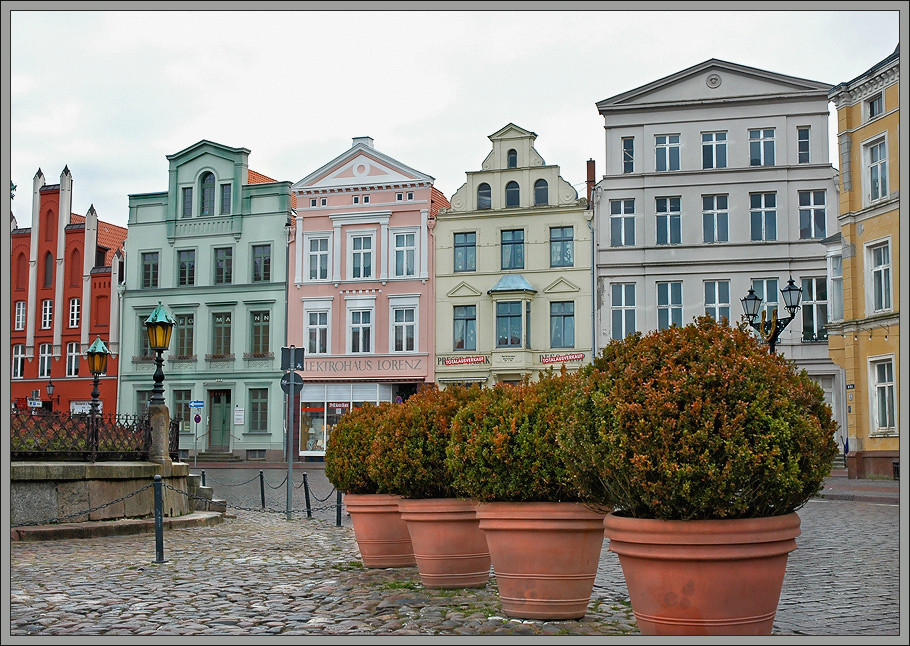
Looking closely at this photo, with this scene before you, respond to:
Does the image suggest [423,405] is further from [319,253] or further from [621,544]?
[319,253]

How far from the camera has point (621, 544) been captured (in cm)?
509

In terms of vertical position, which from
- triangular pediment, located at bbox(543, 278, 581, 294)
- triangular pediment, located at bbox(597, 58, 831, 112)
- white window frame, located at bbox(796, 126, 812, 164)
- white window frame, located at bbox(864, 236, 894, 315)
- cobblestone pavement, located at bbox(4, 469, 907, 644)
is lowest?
cobblestone pavement, located at bbox(4, 469, 907, 644)

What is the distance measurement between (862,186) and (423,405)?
903 inches

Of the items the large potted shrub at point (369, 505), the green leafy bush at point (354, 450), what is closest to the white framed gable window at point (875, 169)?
the green leafy bush at point (354, 450)

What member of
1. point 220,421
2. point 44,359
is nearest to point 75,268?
point 44,359

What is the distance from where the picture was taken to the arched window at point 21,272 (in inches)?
1951

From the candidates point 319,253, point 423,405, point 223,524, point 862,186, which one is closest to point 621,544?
point 423,405

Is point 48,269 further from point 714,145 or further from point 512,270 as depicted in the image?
point 714,145

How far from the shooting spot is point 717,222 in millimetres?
38875

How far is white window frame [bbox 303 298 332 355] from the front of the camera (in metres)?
44.0

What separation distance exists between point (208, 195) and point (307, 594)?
41189 millimetres

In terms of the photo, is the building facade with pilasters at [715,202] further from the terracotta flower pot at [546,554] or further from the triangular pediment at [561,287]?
the terracotta flower pot at [546,554]

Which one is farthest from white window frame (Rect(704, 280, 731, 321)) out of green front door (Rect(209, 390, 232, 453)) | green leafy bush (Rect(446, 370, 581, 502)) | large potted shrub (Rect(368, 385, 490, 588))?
green leafy bush (Rect(446, 370, 581, 502))

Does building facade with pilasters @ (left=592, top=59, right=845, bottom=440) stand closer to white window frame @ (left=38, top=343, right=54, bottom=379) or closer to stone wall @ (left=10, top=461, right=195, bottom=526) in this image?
stone wall @ (left=10, top=461, right=195, bottom=526)
